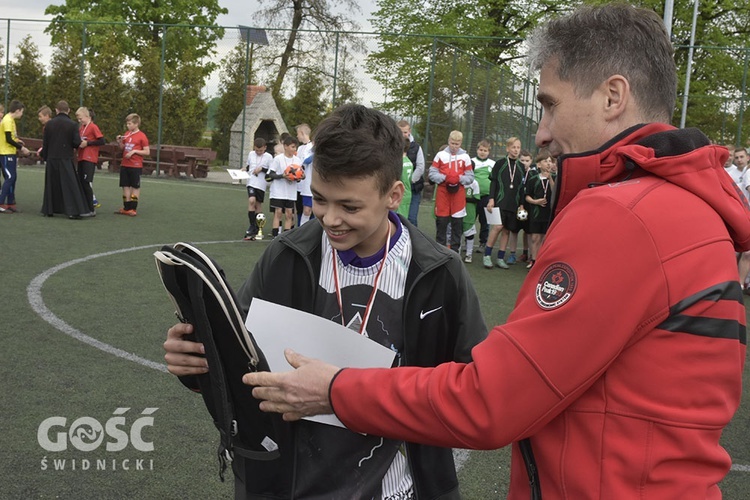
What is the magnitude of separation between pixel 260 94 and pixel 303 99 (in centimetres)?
268

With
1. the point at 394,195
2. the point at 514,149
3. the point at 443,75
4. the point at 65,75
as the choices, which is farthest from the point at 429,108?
the point at 394,195

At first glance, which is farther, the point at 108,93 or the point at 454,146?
the point at 108,93

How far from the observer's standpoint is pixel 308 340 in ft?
7.16

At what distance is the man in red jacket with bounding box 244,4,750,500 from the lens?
1.46m

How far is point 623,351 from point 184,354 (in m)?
1.17

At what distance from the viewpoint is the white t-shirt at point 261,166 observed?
14492mm

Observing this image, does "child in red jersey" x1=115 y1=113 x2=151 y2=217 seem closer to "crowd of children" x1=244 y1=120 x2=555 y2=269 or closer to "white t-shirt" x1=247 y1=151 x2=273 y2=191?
"white t-shirt" x1=247 y1=151 x2=273 y2=191

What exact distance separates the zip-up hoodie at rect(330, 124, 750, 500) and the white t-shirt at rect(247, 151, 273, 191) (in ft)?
43.1

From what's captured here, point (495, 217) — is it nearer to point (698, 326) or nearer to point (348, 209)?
point (348, 209)

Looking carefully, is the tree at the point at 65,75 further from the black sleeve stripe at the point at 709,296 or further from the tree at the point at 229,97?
the black sleeve stripe at the point at 709,296

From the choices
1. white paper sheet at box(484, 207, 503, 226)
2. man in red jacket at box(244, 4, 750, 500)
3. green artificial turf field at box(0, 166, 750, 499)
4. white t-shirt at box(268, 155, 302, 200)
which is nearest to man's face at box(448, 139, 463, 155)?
white paper sheet at box(484, 207, 503, 226)

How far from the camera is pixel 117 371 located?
19.8 ft

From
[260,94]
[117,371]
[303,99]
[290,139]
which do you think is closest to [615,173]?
[117,371]

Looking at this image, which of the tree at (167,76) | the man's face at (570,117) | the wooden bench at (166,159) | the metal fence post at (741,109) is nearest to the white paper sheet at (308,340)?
the man's face at (570,117)
